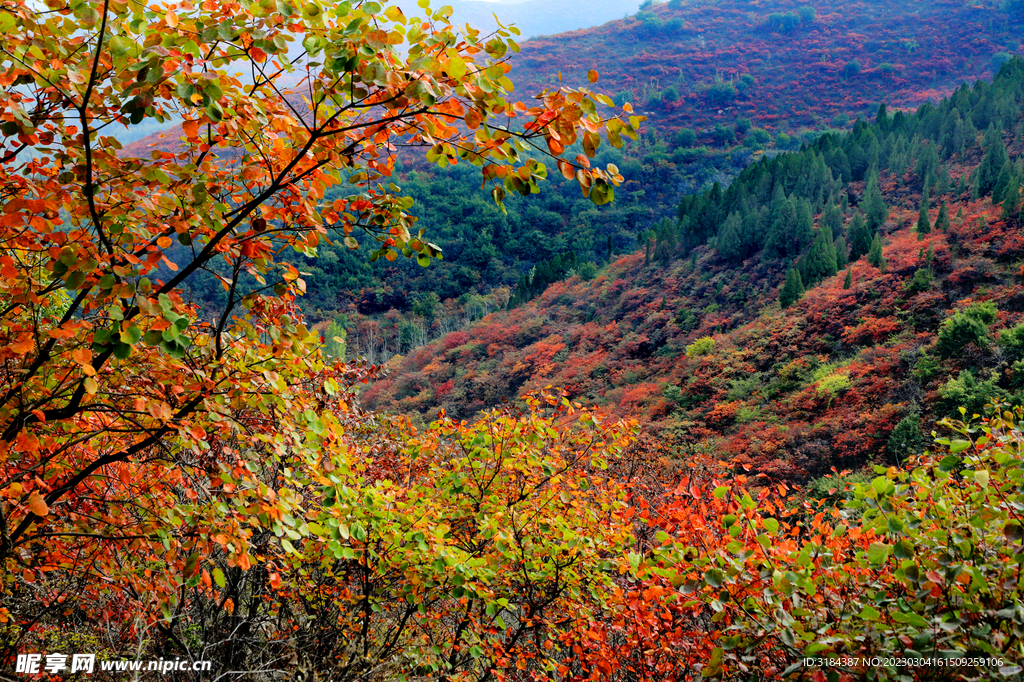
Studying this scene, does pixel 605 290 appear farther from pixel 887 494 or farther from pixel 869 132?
pixel 887 494

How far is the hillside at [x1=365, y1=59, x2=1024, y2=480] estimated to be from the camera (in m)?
13.1

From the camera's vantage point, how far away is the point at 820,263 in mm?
21312

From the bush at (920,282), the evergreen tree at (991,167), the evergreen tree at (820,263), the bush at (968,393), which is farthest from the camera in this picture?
the evergreen tree at (991,167)

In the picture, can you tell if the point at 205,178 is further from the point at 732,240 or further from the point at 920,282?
the point at 732,240

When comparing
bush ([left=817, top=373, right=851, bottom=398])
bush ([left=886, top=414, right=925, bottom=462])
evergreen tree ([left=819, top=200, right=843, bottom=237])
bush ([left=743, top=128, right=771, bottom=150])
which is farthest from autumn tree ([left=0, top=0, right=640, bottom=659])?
bush ([left=743, top=128, right=771, bottom=150])

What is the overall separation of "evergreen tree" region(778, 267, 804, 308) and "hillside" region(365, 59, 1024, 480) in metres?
0.73

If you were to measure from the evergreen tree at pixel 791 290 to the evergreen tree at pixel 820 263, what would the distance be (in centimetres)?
59

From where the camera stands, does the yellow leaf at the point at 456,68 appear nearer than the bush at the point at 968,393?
Yes

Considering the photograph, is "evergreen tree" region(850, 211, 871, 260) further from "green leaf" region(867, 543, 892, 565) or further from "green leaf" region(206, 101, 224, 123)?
"green leaf" region(206, 101, 224, 123)

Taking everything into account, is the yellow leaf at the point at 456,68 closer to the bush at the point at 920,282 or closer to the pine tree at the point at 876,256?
the bush at the point at 920,282

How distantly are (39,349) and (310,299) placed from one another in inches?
2310

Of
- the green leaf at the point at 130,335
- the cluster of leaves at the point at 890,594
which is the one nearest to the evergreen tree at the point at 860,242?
the cluster of leaves at the point at 890,594

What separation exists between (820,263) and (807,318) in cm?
390

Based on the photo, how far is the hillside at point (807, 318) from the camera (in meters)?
13.1
